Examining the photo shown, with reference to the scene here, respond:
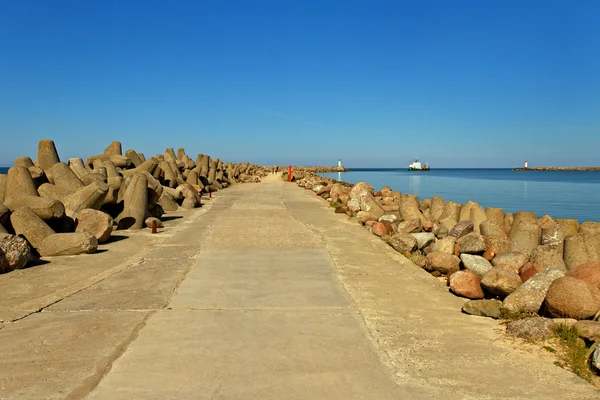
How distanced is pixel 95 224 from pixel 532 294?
842 centimetres

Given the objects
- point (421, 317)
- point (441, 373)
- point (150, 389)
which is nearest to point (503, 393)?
point (441, 373)

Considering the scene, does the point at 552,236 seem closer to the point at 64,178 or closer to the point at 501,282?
the point at 501,282

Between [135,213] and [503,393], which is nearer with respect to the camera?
[503,393]

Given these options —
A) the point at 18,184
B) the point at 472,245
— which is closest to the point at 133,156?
the point at 18,184

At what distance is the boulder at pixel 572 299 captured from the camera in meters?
5.30

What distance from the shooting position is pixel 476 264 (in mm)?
7699

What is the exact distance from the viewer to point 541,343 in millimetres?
4914

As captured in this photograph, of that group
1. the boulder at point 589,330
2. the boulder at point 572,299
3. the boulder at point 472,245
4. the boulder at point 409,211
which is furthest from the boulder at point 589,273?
the boulder at point 409,211

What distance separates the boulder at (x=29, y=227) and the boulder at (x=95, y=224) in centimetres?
111

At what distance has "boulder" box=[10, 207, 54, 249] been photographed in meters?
9.11

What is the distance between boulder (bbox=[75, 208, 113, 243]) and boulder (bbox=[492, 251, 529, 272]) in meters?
7.56

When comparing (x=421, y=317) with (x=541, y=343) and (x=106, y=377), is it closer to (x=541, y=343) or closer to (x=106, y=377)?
(x=541, y=343)

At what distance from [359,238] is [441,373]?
757 centimetres

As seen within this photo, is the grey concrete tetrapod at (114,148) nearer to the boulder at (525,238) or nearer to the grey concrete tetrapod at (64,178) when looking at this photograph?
the grey concrete tetrapod at (64,178)
